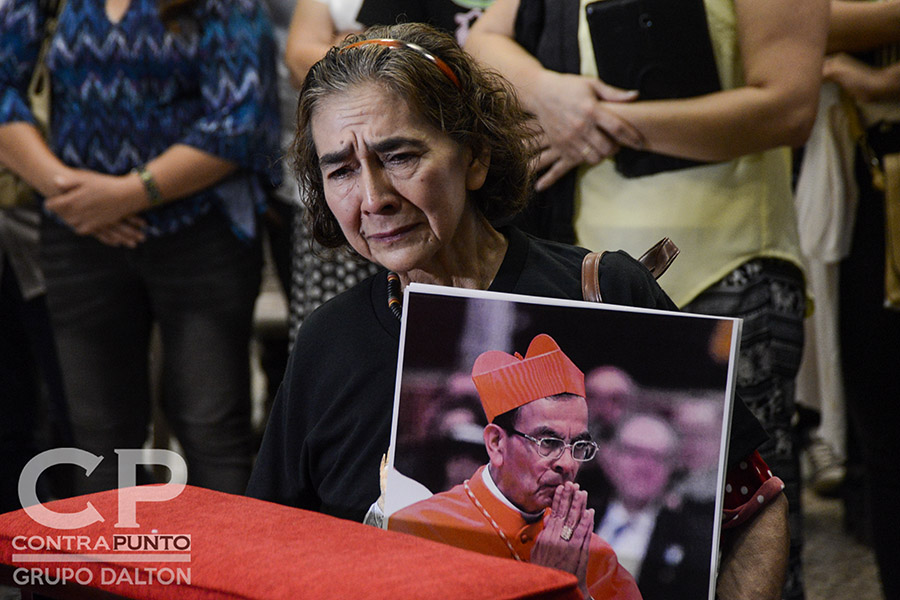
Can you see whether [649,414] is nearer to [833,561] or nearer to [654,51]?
[654,51]

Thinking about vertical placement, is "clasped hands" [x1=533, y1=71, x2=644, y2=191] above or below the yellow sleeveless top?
above

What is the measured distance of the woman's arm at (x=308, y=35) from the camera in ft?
6.73

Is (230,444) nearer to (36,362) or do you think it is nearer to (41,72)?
(36,362)

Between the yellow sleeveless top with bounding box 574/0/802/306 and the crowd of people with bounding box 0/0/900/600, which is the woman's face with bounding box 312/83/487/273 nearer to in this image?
the crowd of people with bounding box 0/0/900/600

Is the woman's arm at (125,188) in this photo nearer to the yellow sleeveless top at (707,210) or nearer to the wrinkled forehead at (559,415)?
→ the yellow sleeveless top at (707,210)

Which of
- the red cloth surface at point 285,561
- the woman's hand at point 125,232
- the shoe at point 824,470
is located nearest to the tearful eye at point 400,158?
the red cloth surface at point 285,561

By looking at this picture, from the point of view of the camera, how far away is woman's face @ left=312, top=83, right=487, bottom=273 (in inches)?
47.7

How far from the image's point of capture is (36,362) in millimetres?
2654

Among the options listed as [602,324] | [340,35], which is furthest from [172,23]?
[602,324]

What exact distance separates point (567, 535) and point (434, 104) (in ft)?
1.85

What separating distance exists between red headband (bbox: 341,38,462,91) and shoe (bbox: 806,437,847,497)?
7.84 ft

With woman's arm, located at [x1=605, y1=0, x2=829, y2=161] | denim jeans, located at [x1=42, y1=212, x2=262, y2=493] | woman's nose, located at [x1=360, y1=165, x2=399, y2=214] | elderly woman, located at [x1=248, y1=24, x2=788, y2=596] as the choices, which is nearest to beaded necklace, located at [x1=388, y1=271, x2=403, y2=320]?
elderly woman, located at [x1=248, y1=24, x2=788, y2=596]

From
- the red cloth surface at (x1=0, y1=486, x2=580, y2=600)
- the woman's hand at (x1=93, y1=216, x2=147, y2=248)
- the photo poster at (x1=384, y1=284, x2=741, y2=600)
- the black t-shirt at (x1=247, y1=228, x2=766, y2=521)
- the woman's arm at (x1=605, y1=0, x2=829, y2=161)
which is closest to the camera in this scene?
the red cloth surface at (x1=0, y1=486, x2=580, y2=600)

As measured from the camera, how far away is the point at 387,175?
123 centimetres
